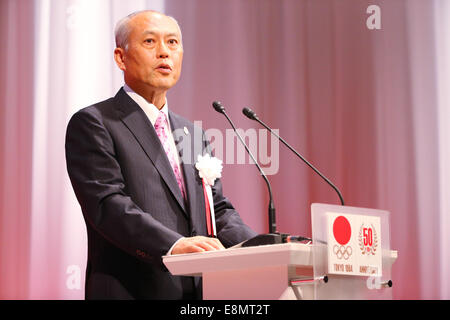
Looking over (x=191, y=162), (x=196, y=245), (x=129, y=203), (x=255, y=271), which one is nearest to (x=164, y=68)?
(x=191, y=162)

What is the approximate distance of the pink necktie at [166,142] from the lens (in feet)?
8.77

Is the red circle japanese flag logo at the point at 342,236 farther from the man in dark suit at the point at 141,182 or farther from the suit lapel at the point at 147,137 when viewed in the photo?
the suit lapel at the point at 147,137

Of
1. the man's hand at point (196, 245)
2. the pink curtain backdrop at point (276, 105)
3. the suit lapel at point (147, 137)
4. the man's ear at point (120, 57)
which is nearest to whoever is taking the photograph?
the man's hand at point (196, 245)

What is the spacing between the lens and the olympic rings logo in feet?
6.32

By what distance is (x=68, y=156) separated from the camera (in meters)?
2.59

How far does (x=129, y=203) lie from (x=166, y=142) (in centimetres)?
41

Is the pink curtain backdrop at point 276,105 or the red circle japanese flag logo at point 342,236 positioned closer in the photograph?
the red circle japanese flag logo at point 342,236

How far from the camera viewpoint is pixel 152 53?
110 inches

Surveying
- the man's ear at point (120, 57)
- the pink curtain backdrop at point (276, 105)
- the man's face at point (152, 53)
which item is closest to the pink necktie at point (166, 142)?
the man's face at point (152, 53)

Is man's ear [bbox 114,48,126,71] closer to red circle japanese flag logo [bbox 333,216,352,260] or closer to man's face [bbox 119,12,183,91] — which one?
man's face [bbox 119,12,183,91]

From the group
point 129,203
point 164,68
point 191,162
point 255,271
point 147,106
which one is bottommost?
point 255,271

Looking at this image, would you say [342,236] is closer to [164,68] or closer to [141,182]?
[141,182]

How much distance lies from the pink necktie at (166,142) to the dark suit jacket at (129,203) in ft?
0.09
